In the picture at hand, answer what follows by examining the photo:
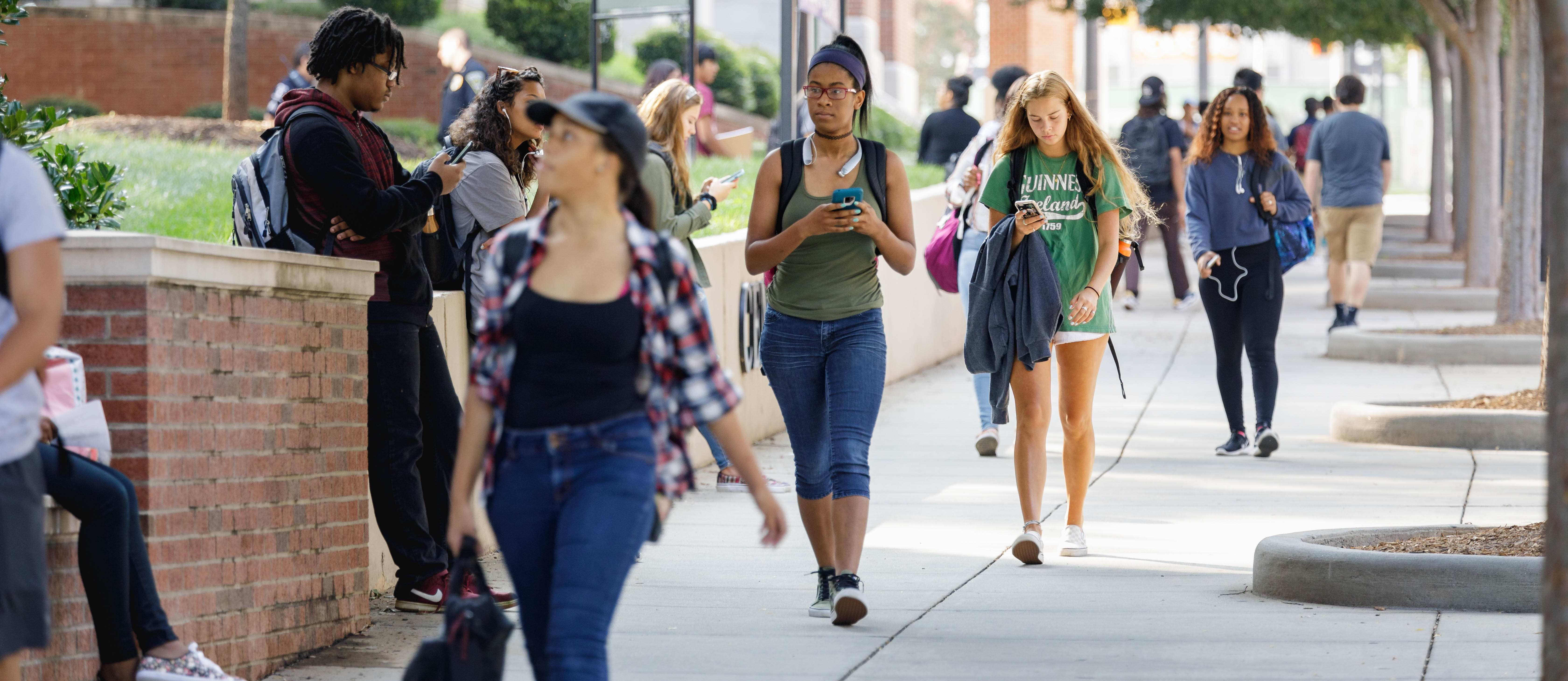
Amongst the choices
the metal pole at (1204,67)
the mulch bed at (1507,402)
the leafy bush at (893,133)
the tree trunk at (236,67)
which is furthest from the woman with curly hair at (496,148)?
the metal pole at (1204,67)

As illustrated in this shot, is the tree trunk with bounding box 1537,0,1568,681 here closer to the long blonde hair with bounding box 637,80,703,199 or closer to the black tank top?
the black tank top

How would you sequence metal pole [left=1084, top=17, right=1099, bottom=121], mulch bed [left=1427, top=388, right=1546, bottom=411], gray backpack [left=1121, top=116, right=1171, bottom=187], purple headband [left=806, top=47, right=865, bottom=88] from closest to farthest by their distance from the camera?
purple headband [left=806, top=47, right=865, bottom=88] < mulch bed [left=1427, top=388, right=1546, bottom=411] < gray backpack [left=1121, top=116, right=1171, bottom=187] < metal pole [left=1084, top=17, right=1099, bottom=121]

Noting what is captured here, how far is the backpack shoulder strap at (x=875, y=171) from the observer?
20.1ft

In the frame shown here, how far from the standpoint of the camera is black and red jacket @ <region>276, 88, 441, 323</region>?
18.5 ft

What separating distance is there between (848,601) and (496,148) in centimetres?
213

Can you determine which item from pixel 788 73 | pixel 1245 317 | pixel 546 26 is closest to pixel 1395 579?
pixel 1245 317

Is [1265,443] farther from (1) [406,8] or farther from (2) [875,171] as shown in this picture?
(1) [406,8]

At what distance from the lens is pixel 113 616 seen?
4.52 meters

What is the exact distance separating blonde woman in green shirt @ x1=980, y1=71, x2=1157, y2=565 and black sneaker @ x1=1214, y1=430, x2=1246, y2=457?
10.4 feet

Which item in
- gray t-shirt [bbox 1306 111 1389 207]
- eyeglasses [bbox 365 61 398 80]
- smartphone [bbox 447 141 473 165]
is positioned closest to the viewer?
eyeglasses [bbox 365 61 398 80]

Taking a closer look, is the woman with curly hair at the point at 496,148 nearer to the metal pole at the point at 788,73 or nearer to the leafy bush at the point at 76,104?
the metal pole at the point at 788,73

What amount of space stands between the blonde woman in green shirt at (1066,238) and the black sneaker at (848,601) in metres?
1.28

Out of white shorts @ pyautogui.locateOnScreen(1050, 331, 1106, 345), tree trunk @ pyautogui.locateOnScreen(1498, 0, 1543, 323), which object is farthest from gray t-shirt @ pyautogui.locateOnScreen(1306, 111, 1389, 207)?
white shorts @ pyautogui.locateOnScreen(1050, 331, 1106, 345)

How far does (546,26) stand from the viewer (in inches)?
1110
